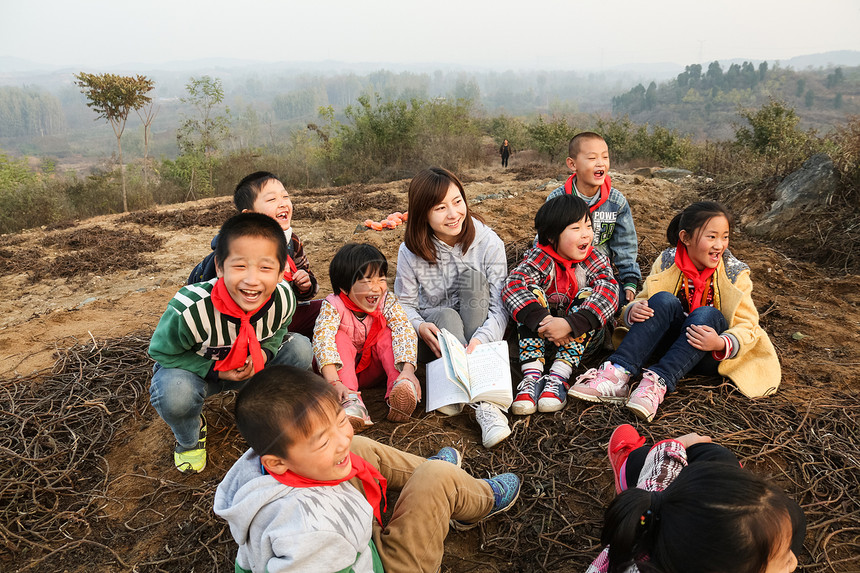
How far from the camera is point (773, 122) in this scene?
555 inches

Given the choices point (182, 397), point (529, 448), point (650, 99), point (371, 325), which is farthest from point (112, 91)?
point (650, 99)

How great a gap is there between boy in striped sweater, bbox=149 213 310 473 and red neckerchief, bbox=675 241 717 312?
2100 mm

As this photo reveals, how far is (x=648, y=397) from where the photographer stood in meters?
2.42

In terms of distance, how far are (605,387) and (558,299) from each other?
615 millimetres

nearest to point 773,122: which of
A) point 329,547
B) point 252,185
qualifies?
point 252,185

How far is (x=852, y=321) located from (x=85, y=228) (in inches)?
361

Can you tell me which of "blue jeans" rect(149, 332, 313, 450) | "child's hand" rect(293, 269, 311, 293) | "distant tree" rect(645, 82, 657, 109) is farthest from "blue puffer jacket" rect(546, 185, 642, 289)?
"distant tree" rect(645, 82, 657, 109)

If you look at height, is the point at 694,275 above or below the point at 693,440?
above

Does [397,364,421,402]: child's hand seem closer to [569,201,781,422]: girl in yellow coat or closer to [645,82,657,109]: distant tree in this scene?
[569,201,781,422]: girl in yellow coat

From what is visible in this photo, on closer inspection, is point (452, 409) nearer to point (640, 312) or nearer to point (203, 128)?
point (640, 312)

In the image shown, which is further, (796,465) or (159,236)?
(159,236)

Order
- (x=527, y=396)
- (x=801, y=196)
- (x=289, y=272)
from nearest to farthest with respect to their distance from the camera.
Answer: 1. (x=527, y=396)
2. (x=289, y=272)
3. (x=801, y=196)

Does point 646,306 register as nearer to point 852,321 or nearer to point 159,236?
point 852,321

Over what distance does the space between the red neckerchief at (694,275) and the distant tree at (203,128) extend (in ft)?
51.7
